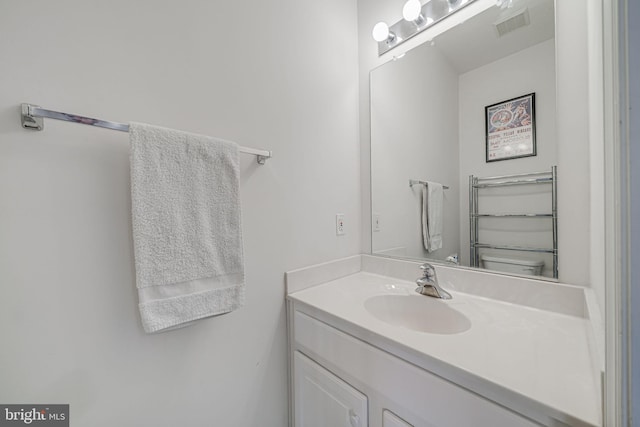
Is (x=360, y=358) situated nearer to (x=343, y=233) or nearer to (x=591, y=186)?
(x=343, y=233)

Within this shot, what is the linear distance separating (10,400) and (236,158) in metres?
0.83

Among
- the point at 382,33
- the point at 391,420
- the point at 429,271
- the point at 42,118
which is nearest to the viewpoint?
the point at 42,118

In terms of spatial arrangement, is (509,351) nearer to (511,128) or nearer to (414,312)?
(414,312)

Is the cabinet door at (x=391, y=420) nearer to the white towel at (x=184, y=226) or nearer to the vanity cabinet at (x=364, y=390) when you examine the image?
the vanity cabinet at (x=364, y=390)

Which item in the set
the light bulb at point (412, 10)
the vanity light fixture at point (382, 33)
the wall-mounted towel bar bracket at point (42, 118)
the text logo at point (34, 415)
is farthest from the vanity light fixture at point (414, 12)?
the text logo at point (34, 415)

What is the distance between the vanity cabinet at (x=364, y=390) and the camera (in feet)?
1.92

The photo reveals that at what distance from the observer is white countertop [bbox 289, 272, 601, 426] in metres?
0.50

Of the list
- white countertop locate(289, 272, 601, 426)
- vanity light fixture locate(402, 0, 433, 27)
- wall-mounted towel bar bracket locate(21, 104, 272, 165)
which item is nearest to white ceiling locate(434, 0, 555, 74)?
vanity light fixture locate(402, 0, 433, 27)

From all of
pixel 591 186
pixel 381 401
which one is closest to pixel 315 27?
pixel 591 186

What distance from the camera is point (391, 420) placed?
2.36 feet

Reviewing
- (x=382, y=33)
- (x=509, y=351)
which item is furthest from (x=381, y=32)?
(x=509, y=351)

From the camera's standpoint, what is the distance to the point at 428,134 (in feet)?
4.24

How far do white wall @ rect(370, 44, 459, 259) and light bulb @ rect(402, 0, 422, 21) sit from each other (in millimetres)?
146

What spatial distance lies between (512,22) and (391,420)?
1.55 meters
